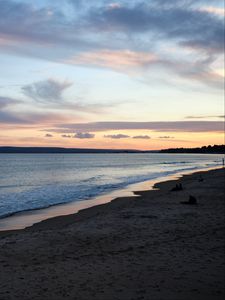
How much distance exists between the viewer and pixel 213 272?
9.22 metres

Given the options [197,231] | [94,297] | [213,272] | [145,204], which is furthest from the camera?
[145,204]

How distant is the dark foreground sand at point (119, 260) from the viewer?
8102 mm

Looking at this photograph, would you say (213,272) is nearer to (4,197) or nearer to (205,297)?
(205,297)

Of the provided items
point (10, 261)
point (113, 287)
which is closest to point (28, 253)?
point (10, 261)

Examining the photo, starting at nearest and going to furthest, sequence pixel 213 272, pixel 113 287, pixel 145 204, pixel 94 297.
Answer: pixel 94 297 < pixel 113 287 < pixel 213 272 < pixel 145 204

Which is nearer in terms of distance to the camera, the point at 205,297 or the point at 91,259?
the point at 205,297

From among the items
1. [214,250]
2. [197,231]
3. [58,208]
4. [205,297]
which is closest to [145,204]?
[58,208]

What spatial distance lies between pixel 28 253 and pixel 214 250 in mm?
5667

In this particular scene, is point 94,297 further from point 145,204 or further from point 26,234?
point 145,204

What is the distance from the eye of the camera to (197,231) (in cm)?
1394

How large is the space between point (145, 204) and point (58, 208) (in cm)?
562

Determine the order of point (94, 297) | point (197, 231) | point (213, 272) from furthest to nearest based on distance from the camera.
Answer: point (197, 231)
point (213, 272)
point (94, 297)

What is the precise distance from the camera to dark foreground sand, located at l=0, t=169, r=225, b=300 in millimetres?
8102

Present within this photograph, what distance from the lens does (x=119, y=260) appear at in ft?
33.8
